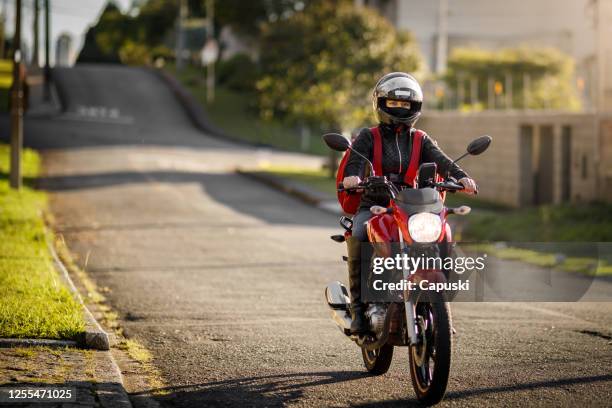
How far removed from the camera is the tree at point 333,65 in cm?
3238

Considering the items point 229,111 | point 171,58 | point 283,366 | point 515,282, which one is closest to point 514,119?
point 515,282

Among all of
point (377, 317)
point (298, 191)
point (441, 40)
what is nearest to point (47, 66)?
point (441, 40)

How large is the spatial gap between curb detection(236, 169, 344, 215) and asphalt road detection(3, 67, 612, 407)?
39 centimetres

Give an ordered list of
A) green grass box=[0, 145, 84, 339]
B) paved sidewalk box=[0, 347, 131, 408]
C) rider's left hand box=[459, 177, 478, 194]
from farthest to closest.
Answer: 1. green grass box=[0, 145, 84, 339]
2. rider's left hand box=[459, 177, 478, 194]
3. paved sidewalk box=[0, 347, 131, 408]

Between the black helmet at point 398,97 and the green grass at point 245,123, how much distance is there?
33568 mm

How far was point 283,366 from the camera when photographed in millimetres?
8055

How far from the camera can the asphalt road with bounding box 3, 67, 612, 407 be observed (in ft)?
24.0

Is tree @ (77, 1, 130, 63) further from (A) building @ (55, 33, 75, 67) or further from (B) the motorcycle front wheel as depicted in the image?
(B) the motorcycle front wheel

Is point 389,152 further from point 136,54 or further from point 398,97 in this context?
point 136,54

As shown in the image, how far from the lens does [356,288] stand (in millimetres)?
7621

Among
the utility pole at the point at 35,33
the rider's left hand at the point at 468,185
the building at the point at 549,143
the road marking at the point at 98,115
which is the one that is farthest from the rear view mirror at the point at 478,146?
the utility pole at the point at 35,33

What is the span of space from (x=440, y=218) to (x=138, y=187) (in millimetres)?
19500

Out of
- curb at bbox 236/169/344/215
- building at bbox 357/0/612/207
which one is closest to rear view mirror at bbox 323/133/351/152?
curb at bbox 236/169/344/215

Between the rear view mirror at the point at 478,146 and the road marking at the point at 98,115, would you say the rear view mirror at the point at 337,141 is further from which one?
the road marking at the point at 98,115
